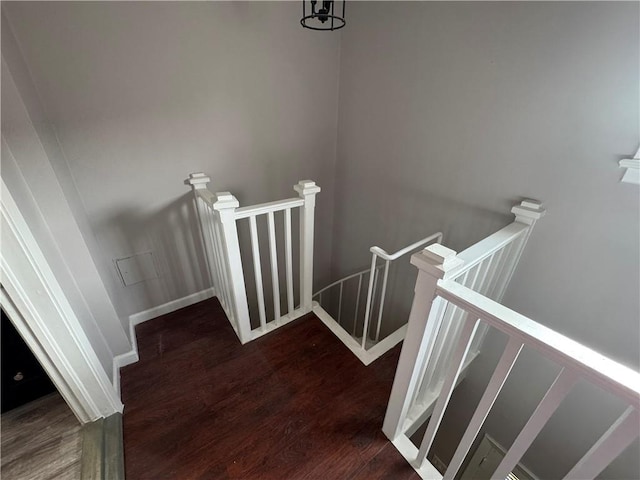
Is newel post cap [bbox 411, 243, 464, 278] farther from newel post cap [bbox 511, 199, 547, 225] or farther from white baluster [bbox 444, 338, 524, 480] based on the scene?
newel post cap [bbox 511, 199, 547, 225]

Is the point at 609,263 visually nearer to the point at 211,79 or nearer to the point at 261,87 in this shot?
the point at 261,87

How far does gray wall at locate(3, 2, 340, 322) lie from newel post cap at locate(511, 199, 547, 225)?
5.27 feet

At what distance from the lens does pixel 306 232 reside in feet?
5.72

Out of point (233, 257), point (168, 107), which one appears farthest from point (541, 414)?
point (168, 107)

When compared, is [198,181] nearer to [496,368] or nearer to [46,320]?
[46,320]

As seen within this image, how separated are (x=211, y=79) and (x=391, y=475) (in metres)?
2.38

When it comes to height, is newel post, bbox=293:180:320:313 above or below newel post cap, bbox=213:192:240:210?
below

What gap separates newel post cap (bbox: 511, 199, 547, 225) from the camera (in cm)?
133

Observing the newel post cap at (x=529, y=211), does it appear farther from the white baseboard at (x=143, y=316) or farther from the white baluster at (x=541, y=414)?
the white baseboard at (x=143, y=316)

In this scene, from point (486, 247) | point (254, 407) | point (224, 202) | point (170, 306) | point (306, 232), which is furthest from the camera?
point (170, 306)

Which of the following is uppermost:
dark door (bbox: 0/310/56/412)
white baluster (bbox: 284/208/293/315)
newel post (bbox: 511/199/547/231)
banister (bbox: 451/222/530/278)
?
newel post (bbox: 511/199/547/231)

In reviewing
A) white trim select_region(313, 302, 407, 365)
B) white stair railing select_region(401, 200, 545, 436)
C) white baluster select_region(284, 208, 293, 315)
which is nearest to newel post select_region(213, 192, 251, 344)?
white baluster select_region(284, 208, 293, 315)

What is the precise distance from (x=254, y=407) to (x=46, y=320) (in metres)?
1.02

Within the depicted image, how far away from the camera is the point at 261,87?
1928 millimetres
